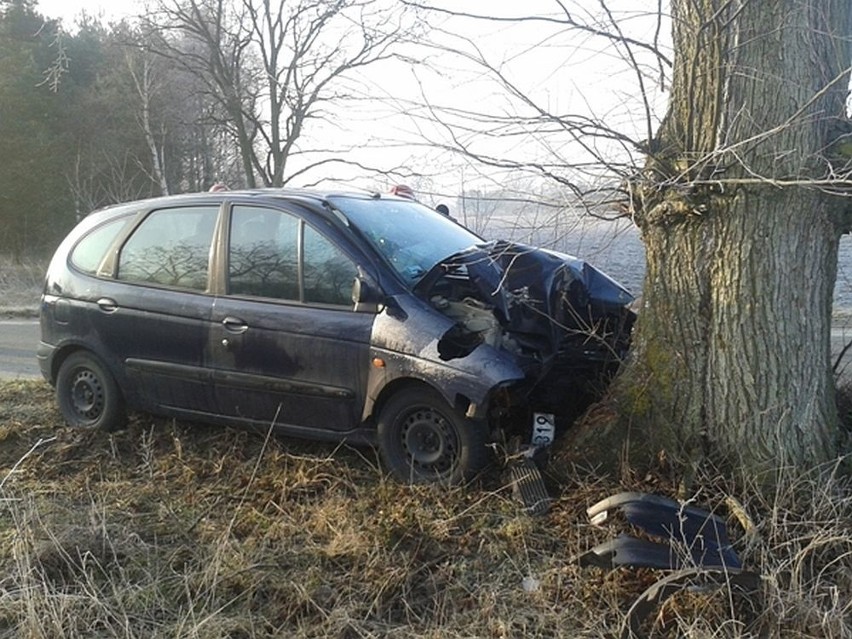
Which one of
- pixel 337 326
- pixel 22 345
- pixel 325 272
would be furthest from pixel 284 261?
pixel 22 345

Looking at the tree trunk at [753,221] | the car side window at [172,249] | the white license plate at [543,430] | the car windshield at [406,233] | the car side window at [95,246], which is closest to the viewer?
the tree trunk at [753,221]

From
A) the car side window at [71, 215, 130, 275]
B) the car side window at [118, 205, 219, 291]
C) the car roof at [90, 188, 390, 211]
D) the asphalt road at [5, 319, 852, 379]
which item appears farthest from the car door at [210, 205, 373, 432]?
the asphalt road at [5, 319, 852, 379]

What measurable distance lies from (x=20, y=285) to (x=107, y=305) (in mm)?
14215

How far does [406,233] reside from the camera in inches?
193

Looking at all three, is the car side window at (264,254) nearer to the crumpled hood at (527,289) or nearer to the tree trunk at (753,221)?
the crumpled hood at (527,289)

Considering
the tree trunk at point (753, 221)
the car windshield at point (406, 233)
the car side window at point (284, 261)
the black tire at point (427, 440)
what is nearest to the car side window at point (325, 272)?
the car side window at point (284, 261)

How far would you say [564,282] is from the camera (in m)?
4.62

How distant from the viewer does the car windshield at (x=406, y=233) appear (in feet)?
15.0

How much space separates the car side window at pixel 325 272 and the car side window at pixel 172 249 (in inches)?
30.8

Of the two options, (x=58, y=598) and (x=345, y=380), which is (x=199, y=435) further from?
(x=58, y=598)

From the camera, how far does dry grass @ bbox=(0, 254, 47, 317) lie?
1380 centimetres

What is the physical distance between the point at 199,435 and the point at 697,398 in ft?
10.4

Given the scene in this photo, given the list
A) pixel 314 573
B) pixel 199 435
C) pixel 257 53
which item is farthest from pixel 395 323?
pixel 257 53

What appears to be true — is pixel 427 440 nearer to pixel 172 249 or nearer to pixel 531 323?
pixel 531 323
